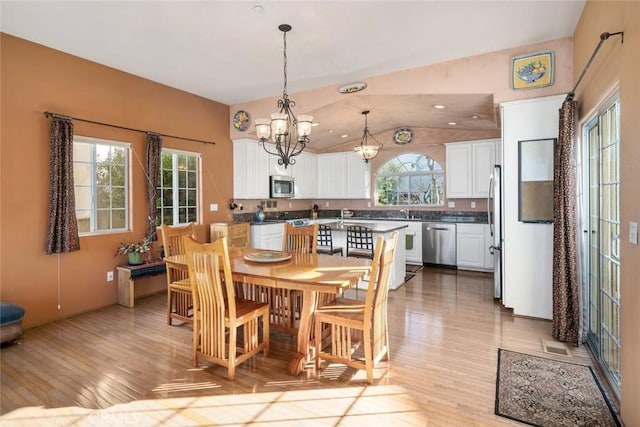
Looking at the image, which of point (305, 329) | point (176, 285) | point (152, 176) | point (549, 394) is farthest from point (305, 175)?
point (549, 394)

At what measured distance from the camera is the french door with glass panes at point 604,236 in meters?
2.34

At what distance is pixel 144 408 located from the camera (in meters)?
2.10

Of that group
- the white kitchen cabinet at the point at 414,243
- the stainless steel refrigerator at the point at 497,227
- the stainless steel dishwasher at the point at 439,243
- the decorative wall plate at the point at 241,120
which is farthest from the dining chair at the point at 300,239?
the stainless steel dishwasher at the point at 439,243

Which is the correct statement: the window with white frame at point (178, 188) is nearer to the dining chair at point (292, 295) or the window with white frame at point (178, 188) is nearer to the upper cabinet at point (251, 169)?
the upper cabinet at point (251, 169)

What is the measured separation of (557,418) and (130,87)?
5.36 metres

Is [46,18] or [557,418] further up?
[46,18]

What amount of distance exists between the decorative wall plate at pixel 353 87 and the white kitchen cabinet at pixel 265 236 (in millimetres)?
2582

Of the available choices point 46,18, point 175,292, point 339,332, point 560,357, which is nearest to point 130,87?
point 46,18

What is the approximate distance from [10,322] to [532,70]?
559cm

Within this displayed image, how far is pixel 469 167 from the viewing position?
6160mm

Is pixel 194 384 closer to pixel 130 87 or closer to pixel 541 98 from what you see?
pixel 130 87

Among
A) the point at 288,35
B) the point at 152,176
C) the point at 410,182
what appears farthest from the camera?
the point at 410,182

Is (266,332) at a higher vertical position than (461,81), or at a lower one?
lower

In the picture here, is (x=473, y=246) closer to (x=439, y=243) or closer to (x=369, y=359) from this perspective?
(x=439, y=243)
